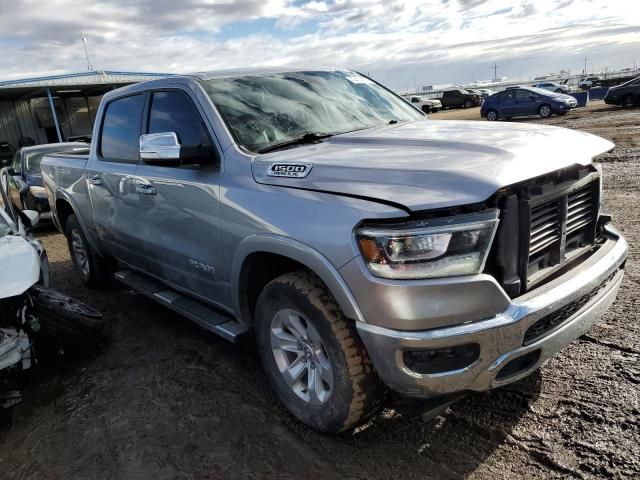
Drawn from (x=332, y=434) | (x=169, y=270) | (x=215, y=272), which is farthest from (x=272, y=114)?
(x=332, y=434)

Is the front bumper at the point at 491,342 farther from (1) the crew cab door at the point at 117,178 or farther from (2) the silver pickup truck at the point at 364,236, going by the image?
(1) the crew cab door at the point at 117,178

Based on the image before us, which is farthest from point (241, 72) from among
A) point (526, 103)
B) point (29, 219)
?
point (526, 103)

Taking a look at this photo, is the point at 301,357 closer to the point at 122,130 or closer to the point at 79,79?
the point at 122,130

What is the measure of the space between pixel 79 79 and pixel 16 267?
26.7 meters

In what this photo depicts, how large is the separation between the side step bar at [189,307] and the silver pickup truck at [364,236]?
22mm

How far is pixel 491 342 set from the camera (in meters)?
2.22

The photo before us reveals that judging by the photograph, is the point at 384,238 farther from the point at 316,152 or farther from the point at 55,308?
A: the point at 55,308

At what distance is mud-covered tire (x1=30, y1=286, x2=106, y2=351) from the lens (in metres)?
3.73

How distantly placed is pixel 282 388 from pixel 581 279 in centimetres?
170

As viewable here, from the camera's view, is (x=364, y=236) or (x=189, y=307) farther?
(x=189, y=307)

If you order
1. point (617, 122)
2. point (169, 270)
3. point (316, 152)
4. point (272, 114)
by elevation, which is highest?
point (272, 114)

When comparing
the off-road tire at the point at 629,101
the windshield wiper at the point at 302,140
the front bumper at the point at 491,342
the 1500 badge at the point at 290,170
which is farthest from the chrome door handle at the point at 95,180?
the off-road tire at the point at 629,101

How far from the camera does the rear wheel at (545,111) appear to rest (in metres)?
24.0

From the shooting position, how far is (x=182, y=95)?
3680 millimetres
